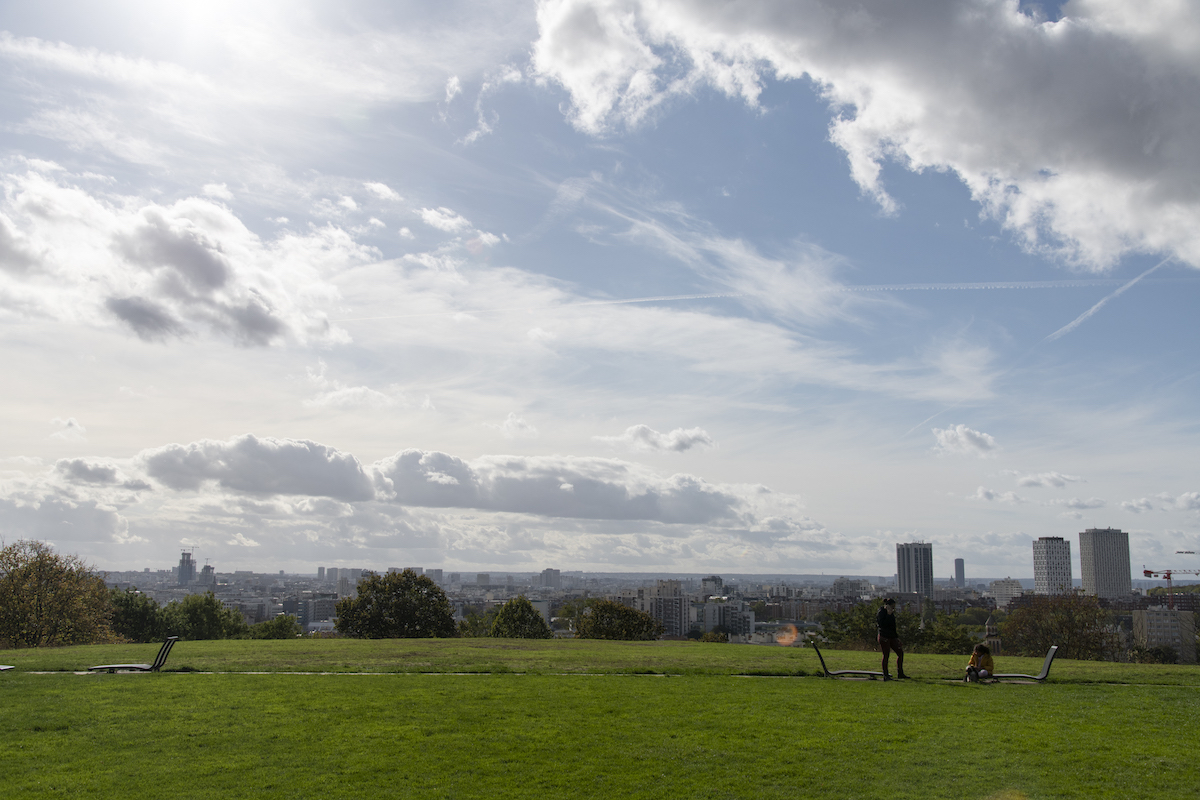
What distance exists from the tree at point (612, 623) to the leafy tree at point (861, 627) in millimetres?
16678

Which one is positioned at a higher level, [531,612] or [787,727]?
[787,727]

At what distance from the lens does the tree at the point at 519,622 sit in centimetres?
6719

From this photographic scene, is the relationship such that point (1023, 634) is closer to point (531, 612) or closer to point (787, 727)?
point (531, 612)

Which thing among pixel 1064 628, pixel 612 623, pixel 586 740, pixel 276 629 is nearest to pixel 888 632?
pixel 586 740

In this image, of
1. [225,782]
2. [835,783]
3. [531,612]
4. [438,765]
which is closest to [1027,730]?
[835,783]

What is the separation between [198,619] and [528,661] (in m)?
63.1

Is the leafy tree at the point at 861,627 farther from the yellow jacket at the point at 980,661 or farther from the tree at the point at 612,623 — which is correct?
the yellow jacket at the point at 980,661

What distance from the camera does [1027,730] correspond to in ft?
42.8

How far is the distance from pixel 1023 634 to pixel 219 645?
155ft

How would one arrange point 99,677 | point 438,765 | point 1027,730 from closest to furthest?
point 438,765
point 1027,730
point 99,677

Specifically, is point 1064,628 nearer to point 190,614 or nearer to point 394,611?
point 394,611

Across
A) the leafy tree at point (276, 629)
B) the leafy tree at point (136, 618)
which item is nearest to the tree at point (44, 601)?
the leafy tree at point (136, 618)

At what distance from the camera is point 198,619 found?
241 feet

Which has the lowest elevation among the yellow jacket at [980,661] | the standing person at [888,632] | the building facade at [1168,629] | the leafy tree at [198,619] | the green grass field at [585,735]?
the building facade at [1168,629]
